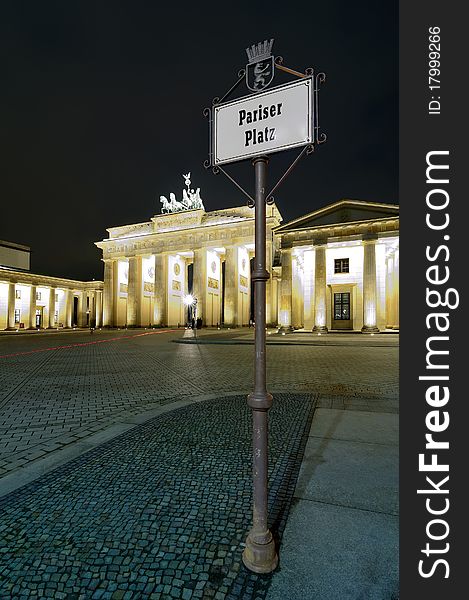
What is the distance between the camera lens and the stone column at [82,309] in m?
72.2

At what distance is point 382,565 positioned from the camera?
2043 millimetres

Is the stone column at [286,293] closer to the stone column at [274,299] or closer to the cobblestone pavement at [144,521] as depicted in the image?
the stone column at [274,299]

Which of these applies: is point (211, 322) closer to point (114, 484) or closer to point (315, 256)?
point (315, 256)

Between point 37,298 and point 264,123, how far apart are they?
69023 millimetres

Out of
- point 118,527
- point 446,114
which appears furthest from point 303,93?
point 118,527

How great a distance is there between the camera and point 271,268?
1687 inches

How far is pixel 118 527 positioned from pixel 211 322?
4586cm

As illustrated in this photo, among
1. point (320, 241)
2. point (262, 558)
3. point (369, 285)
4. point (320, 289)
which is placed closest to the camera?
point (262, 558)

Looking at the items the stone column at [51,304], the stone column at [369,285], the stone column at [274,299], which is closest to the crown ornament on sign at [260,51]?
the stone column at [369,285]

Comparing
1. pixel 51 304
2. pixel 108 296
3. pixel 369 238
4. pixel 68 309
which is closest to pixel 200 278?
pixel 108 296

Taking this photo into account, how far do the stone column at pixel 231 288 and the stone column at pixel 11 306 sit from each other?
3689cm

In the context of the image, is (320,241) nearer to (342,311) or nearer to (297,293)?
(297,293)

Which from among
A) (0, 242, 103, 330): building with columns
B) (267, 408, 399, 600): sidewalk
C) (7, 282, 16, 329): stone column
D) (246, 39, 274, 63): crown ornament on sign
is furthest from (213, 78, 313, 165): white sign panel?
(7, 282, 16, 329): stone column

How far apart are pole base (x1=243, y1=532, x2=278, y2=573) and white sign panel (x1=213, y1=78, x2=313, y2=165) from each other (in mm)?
2601
